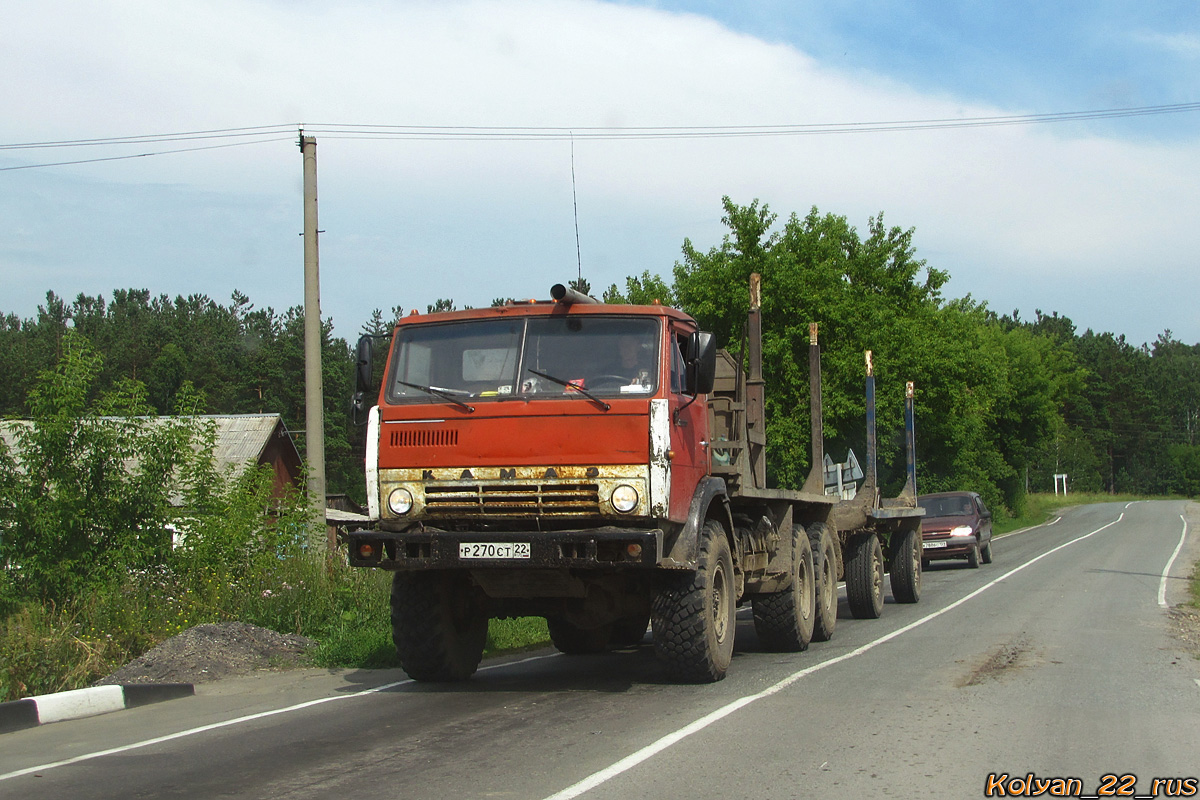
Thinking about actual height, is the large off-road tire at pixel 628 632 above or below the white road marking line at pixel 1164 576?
above

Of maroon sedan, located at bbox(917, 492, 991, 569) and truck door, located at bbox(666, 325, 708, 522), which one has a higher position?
truck door, located at bbox(666, 325, 708, 522)

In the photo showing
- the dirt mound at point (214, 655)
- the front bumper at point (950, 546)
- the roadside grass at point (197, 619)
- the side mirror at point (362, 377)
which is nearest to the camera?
the side mirror at point (362, 377)

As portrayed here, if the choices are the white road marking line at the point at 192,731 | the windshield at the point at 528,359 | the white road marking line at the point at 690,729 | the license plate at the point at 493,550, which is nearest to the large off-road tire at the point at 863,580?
the white road marking line at the point at 690,729

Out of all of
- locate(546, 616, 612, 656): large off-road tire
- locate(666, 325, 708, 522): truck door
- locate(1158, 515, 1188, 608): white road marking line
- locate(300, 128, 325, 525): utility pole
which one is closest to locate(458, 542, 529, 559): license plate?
locate(666, 325, 708, 522): truck door

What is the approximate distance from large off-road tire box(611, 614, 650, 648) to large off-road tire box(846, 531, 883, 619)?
398cm

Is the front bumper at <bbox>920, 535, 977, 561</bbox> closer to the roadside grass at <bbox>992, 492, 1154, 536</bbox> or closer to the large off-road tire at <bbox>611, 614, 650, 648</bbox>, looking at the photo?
the large off-road tire at <bbox>611, 614, 650, 648</bbox>

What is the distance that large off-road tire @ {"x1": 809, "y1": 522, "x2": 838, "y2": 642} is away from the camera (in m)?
12.5

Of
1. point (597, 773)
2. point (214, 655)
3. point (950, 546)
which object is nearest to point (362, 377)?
point (214, 655)

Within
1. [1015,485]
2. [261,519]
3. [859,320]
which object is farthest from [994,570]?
[1015,485]

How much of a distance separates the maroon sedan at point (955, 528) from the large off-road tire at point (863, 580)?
11.1 m

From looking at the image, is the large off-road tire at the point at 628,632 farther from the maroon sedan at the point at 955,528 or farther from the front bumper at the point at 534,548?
the maroon sedan at the point at 955,528

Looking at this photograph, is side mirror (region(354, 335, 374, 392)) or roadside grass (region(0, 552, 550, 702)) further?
roadside grass (region(0, 552, 550, 702))

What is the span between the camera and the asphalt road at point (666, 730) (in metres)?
5.80

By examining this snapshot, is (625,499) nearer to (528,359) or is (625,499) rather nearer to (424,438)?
(528,359)
